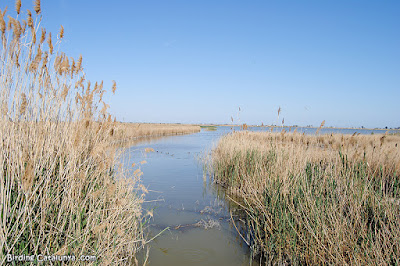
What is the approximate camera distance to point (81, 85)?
2711 mm

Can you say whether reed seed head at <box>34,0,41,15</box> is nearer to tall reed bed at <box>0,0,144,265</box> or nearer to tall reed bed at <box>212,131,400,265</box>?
tall reed bed at <box>0,0,144,265</box>

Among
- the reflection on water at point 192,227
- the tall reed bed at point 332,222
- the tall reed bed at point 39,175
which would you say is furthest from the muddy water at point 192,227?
the tall reed bed at point 39,175

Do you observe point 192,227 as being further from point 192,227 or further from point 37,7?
point 37,7

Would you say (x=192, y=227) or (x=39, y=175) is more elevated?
(x=39, y=175)

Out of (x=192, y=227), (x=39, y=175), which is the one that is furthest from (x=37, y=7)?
(x=192, y=227)

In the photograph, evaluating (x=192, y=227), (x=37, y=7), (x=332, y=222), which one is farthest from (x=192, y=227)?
(x=37, y=7)

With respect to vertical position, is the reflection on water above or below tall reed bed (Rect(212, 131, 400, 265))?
below

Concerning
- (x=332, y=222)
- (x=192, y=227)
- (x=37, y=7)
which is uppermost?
(x=37, y=7)

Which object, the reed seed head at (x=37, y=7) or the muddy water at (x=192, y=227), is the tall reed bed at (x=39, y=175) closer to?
the reed seed head at (x=37, y=7)

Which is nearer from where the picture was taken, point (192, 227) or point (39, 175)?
point (39, 175)

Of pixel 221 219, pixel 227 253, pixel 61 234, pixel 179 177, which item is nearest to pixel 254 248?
pixel 227 253

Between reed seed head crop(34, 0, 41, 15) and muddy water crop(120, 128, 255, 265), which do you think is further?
muddy water crop(120, 128, 255, 265)

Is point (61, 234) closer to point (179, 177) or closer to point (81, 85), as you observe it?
point (81, 85)

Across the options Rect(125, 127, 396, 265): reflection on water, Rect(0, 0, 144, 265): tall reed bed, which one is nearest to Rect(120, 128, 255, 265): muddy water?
Rect(125, 127, 396, 265): reflection on water
